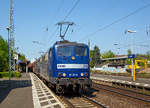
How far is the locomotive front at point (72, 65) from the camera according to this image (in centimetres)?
1137

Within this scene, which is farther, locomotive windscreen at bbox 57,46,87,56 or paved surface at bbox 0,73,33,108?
locomotive windscreen at bbox 57,46,87,56

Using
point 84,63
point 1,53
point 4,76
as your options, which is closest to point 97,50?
point 1,53

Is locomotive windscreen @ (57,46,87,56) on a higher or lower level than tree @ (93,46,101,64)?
lower

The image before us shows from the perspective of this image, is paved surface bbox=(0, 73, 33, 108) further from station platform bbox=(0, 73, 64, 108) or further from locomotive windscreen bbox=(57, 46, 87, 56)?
locomotive windscreen bbox=(57, 46, 87, 56)

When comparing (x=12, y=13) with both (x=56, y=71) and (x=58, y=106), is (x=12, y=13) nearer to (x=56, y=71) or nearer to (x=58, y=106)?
(x=56, y=71)

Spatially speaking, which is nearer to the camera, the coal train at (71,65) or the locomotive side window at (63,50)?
the coal train at (71,65)

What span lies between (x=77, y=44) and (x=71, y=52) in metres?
0.62

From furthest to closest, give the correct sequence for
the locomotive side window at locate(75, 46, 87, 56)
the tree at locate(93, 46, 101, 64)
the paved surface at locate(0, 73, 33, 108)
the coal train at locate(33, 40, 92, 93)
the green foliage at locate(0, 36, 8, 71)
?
the tree at locate(93, 46, 101, 64)
the green foliage at locate(0, 36, 8, 71)
the locomotive side window at locate(75, 46, 87, 56)
the coal train at locate(33, 40, 92, 93)
the paved surface at locate(0, 73, 33, 108)

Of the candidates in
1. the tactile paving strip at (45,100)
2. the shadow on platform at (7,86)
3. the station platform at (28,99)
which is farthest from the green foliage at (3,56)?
the tactile paving strip at (45,100)

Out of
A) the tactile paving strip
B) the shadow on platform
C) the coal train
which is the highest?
the coal train

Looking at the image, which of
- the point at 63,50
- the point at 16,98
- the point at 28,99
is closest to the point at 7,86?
the point at 16,98

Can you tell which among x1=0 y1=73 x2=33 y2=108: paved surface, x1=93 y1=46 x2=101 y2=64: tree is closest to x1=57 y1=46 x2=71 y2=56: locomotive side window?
x1=0 y1=73 x2=33 y2=108: paved surface

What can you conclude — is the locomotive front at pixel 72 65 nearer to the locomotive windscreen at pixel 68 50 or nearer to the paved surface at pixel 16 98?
the locomotive windscreen at pixel 68 50

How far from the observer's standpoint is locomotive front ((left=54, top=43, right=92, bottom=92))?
1137 cm
